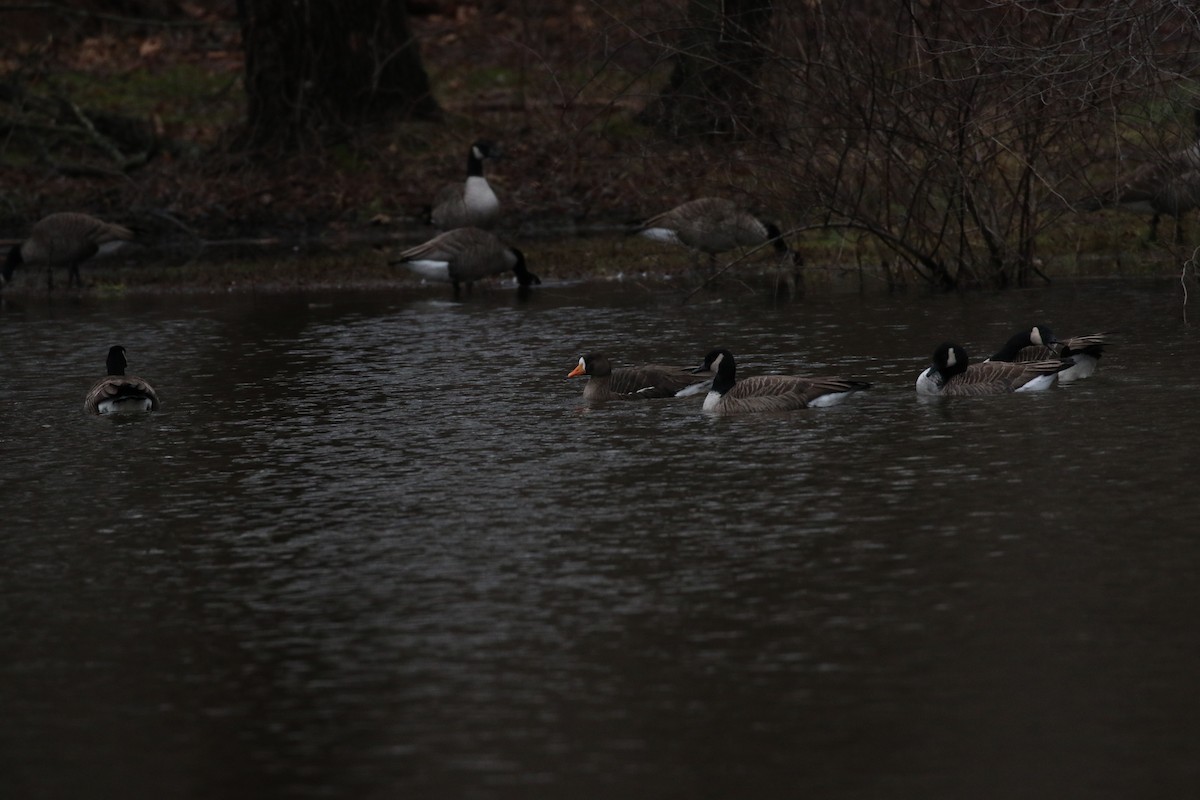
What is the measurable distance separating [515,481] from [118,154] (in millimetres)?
21478

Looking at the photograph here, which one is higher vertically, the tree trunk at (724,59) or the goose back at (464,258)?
the tree trunk at (724,59)

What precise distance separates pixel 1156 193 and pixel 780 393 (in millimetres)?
8587

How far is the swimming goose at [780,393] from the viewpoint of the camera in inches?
531

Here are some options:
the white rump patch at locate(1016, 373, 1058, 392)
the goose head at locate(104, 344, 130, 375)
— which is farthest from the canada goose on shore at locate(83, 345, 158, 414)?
the white rump patch at locate(1016, 373, 1058, 392)

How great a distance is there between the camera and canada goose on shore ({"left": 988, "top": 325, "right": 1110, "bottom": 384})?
45.3 feet

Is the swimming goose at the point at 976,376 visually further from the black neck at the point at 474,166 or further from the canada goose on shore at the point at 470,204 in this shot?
the black neck at the point at 474,166

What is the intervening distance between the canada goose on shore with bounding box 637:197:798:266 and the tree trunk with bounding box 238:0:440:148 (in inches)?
385

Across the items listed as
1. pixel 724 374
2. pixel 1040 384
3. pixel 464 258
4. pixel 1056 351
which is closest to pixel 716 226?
pixel 464 258

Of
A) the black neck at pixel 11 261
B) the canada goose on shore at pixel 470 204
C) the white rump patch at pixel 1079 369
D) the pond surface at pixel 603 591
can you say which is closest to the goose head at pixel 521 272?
the canada goose on shore at pixel 470 204

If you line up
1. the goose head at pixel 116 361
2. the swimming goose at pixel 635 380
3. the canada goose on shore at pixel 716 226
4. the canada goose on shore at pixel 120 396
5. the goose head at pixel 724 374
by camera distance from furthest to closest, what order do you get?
1. the canada goose on shore at pixel 716 226
2. the goose head at pixel 116 361
3. the swimming goose at pixel 635 380
4. the canada goose on shore at pixel 120 396
5. the goose head at pixel 724 374

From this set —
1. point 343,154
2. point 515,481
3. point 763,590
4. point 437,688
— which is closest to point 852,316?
point 515,481

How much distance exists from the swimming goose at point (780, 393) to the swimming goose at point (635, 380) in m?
0.97

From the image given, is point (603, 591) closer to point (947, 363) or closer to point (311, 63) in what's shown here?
point (947, 363)

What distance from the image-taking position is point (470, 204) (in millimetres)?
25859
